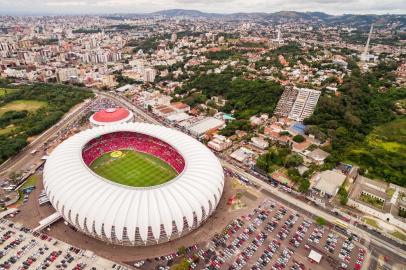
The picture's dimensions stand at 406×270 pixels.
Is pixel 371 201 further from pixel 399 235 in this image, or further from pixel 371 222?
pixel 399 235

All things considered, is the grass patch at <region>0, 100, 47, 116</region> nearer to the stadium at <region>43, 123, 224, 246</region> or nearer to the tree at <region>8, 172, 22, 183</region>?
the tree at <region>8, 172, 22, 183</region>

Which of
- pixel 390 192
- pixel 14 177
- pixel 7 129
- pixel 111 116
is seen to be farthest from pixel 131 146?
pixel 390 192

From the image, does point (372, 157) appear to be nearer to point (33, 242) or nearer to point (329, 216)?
point (329, 216)

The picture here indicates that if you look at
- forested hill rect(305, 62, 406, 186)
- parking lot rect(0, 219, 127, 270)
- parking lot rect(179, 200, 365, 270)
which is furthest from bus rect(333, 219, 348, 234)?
→ parking lot rect(0, 219, 127, 270)

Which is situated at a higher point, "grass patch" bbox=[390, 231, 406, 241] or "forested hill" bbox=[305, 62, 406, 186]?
"forested hill" bbox=[305, 62, 406, 186]

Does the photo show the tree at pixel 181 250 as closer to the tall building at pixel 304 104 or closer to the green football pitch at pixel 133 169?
the green football pitch at pixel 133 169
